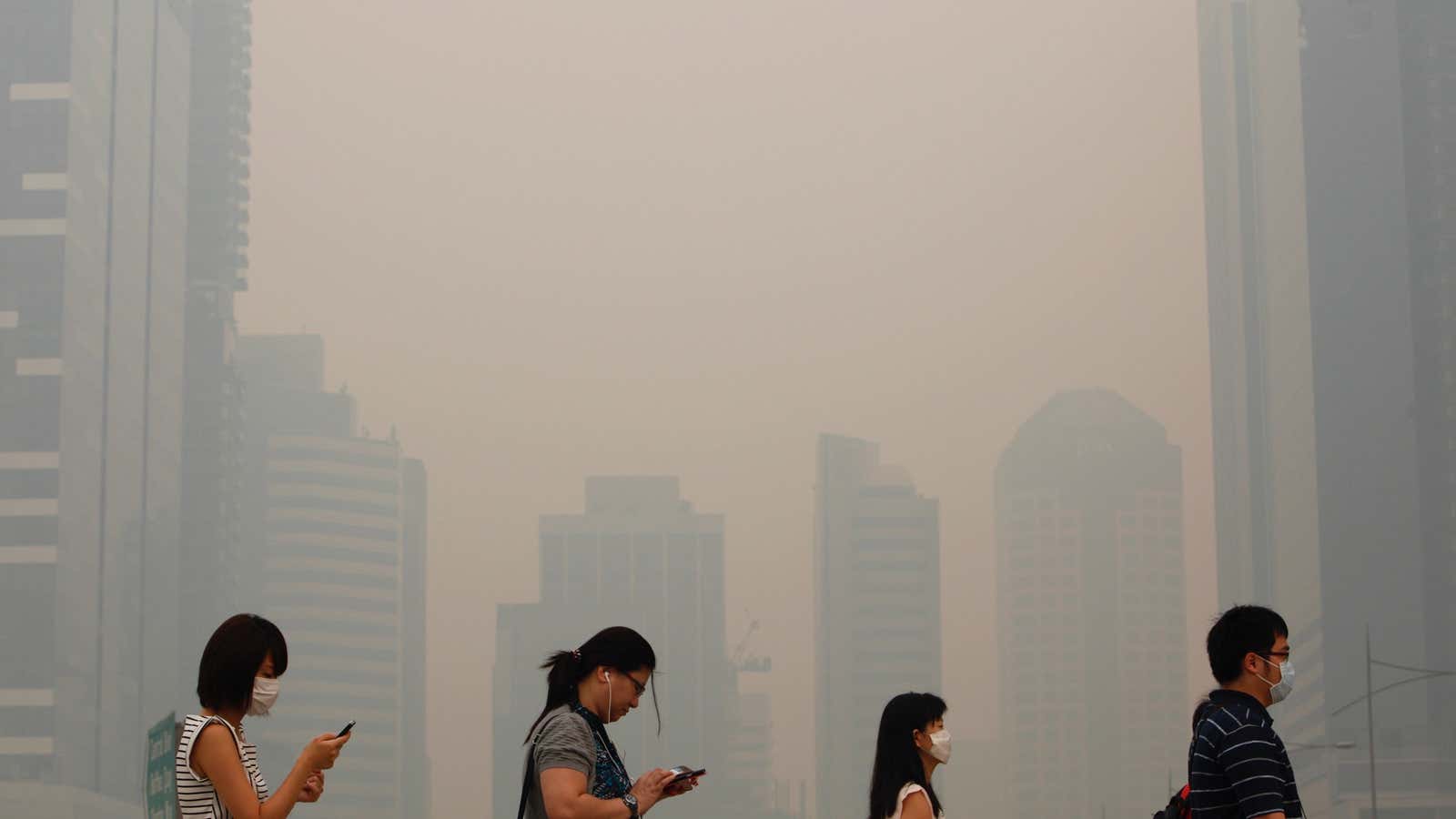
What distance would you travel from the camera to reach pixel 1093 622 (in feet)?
29.5

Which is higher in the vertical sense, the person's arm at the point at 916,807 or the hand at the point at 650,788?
the hand at the point at 650,788

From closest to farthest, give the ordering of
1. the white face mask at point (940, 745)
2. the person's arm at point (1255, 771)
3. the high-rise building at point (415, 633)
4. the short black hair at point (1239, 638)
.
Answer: the person's arm at point (1255, 771) < the short black hair at point (1239, 638) < the white face mask at point (940, 745) < the high-rise building at point (415, 633)

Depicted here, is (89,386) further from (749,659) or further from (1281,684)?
(1281,684)

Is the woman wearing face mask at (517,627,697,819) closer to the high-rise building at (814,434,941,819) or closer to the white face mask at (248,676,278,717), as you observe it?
the white face mask at (248,676,278,717)

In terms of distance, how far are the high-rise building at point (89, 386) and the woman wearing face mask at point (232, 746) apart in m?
6.31

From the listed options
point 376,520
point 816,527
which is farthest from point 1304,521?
point 376,520

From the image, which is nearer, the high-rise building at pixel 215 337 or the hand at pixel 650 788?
the hand at pixel 650 788

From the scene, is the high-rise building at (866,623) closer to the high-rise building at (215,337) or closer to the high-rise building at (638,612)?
the high-rise building at (638,612)

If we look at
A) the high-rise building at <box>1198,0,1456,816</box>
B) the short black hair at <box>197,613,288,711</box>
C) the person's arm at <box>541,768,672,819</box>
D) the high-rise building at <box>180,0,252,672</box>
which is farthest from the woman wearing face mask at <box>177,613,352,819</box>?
the high-rise building at <box>1198,0,1456,816</box>

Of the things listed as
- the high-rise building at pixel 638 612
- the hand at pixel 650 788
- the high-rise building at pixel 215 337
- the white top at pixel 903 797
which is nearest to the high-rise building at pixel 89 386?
the high-rise building at pixel 215 337

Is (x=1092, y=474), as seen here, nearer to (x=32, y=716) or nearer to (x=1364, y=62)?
(x=1364, y=62)

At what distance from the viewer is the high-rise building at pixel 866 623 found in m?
8.60

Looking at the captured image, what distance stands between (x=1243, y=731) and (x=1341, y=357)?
691 cm

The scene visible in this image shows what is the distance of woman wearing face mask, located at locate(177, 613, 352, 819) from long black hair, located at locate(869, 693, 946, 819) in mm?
921
